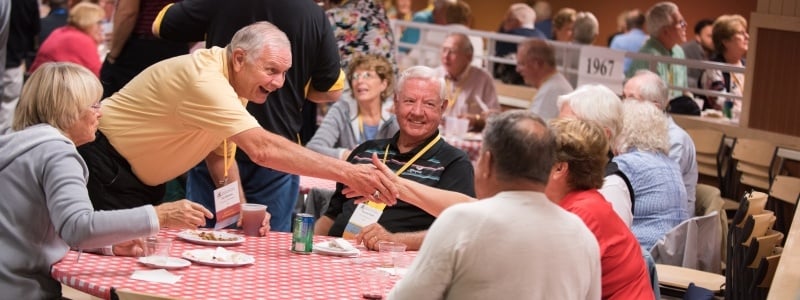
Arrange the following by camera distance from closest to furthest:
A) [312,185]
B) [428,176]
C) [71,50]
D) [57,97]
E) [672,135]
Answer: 1. [57,97]
2. [428,176]
3. [312,185]
4. [672,135]
5. [71,50]

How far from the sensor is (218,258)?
361 centimetres

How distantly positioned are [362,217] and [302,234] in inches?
18.4

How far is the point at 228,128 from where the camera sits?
13.4 feet

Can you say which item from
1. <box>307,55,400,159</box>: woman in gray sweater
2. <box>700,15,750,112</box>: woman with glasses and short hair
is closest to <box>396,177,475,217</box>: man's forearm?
<box>307,55,400,159</box>: woman in gray sweater

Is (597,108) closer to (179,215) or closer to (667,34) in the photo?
(179,215)

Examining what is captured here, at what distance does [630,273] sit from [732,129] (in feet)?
17.3

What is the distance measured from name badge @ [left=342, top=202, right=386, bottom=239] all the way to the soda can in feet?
1.37

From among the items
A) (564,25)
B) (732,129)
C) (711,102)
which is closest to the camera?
(732,129)

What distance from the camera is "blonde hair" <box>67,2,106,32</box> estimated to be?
9.80 meters

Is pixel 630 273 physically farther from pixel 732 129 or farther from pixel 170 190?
pixel 732 129

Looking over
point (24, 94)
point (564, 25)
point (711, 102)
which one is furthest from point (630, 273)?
point (564, 25)

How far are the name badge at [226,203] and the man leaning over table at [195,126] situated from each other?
4 centimetres

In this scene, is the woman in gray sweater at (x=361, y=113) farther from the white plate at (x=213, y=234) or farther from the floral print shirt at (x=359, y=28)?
the white plate at (x=213, y=234)

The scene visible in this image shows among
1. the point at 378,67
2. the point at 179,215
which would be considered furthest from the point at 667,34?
the point at 179,215
